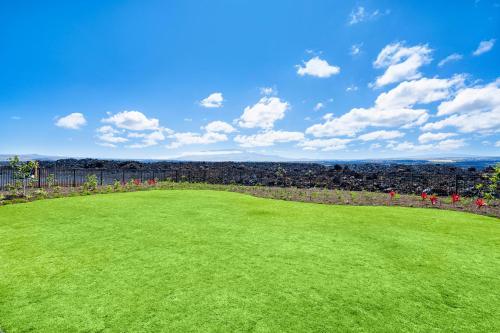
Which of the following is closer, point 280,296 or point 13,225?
point 280,296

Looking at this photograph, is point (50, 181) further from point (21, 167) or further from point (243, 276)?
point (243, 276)

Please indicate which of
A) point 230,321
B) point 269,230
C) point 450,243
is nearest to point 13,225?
point 269,230

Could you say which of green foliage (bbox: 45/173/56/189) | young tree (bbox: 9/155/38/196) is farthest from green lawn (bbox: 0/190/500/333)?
green foliage (bbox: 45/173/56/189)

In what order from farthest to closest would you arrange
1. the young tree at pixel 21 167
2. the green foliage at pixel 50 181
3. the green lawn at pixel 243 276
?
the green foliage at pixel 50 181
the young tree at pixel 21 167
the green lawn at pixel 243 276

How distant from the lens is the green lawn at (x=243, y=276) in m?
3.19

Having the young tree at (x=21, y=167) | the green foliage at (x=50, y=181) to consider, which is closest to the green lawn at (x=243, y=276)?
the young tree at (x=21, y=167)

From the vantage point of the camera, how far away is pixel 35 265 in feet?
15.0

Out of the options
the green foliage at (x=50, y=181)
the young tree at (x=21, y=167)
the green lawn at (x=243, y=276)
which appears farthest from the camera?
the green foliage at (x=50, y=181)

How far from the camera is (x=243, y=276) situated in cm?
424

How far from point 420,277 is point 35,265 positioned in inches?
228

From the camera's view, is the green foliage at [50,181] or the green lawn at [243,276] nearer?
the green lawn at [243,276]

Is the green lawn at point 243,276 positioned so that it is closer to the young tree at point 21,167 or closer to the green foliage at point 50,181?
the young tree at point 21,167

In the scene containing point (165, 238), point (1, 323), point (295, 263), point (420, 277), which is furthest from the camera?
point (165, 238)

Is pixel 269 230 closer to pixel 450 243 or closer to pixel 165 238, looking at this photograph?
pixel 165 238
